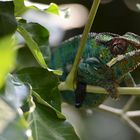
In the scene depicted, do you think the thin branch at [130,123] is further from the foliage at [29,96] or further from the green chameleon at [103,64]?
the foliage at [29,96]

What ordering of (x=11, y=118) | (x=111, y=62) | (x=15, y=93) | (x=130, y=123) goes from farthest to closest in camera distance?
(x=111, y=62) < (x=130, y=123) < (x=15, y=93) < (x=11, y=118)

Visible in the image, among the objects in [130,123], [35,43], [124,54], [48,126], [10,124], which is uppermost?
[10,124]

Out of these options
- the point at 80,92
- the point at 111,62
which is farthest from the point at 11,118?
the point at 111,62

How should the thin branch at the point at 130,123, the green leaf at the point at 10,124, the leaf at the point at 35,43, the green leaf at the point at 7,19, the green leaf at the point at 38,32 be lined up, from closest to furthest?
the green leaf at the point at 10,124 → the green leaf at the point at 7,19 → the leaf at the point at 35,43 → the green leaf at the point at 38,32 → the thin branch at the point at 130,123

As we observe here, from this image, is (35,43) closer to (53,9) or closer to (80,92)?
(53,9)

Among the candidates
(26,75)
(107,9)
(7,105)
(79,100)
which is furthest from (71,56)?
(107,9)

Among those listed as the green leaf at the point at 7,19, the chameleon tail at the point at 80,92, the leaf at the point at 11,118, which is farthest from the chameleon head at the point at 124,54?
the leaf at the point at 11,118

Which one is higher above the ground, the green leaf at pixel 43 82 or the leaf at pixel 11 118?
the leaf at pixel 11 118
